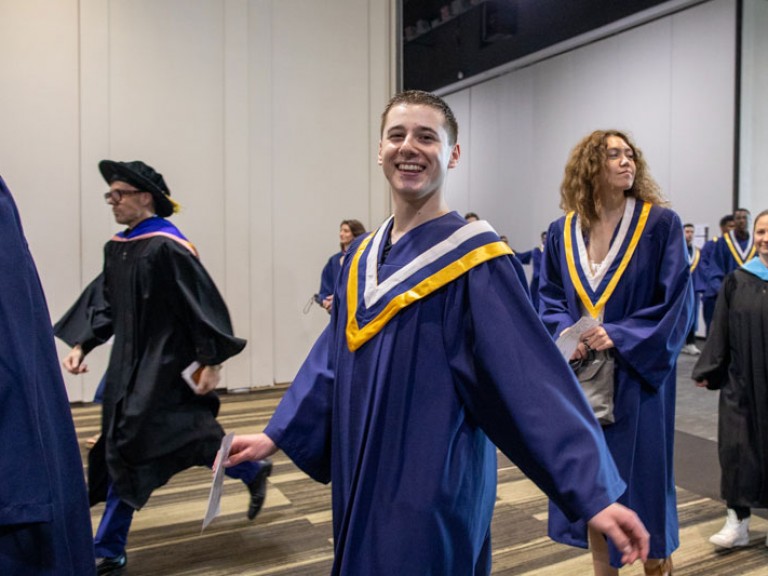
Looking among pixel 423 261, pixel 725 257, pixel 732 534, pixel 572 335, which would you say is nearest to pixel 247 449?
pixel 423 261

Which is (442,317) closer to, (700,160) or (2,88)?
(2,88)

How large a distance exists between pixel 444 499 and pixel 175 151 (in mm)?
5607

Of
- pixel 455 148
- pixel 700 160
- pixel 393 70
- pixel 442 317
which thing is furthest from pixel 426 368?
pixel 700 160

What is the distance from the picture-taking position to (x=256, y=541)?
3.27m

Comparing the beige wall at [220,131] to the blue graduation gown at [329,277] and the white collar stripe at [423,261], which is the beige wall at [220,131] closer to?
the blue graduation gown at [329,277]

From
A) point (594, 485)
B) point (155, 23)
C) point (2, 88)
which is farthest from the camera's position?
point (155, 23)

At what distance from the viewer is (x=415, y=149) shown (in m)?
1.51

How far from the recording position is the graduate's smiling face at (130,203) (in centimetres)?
315

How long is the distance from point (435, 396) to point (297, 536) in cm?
218

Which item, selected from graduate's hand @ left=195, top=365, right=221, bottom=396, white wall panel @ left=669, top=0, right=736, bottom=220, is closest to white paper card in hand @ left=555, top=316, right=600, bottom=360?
graduate's hand @ left=195, top=365, right=221, bottom=396

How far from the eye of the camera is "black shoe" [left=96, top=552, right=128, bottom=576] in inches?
112

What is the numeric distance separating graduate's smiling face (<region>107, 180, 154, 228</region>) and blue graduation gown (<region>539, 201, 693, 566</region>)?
1.95m

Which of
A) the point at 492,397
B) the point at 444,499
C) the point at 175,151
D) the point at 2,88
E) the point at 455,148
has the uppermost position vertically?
the point at 2,88

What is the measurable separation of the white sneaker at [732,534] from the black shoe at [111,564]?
258cm
